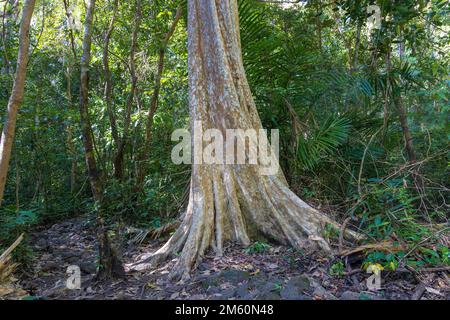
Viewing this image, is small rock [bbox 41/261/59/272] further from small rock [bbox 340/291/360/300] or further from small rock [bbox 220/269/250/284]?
small rock [bbox 340/291/360/300]

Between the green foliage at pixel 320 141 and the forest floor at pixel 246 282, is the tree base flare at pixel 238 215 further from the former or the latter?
the green foliage at pixel 320 141

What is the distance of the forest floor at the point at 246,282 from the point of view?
3.29 m

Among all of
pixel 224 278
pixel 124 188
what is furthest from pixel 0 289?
pixel 124 188

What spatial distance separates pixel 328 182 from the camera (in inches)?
227

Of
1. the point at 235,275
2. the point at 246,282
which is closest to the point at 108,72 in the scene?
the point at 235,275

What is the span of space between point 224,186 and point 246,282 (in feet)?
3.96

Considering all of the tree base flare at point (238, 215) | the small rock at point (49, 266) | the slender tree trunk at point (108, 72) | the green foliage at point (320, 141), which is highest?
the slender tree trunk at point (108, 72)

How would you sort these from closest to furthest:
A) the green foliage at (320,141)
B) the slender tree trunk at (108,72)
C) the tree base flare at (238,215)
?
the tree base flare at (238,215)
the green foliage at (320,141)
the slender tree trunk at (108,72)

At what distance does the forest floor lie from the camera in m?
3.29

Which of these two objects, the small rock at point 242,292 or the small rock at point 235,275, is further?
the small rock at point 235,275

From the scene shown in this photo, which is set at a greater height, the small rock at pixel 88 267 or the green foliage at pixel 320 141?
→ the green foliage at pixel 320 141

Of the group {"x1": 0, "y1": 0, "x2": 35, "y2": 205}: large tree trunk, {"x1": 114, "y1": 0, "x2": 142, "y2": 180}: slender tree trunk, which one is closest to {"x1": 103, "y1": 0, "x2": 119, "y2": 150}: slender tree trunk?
{"x1": 114, "y1": 0, "x2": 142, "y2": 180}: slender tree trunk

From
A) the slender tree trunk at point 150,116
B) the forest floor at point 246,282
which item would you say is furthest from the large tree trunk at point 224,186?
the slender tree trunk at point 150,116

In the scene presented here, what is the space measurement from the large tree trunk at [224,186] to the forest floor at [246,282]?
191 millimetres
